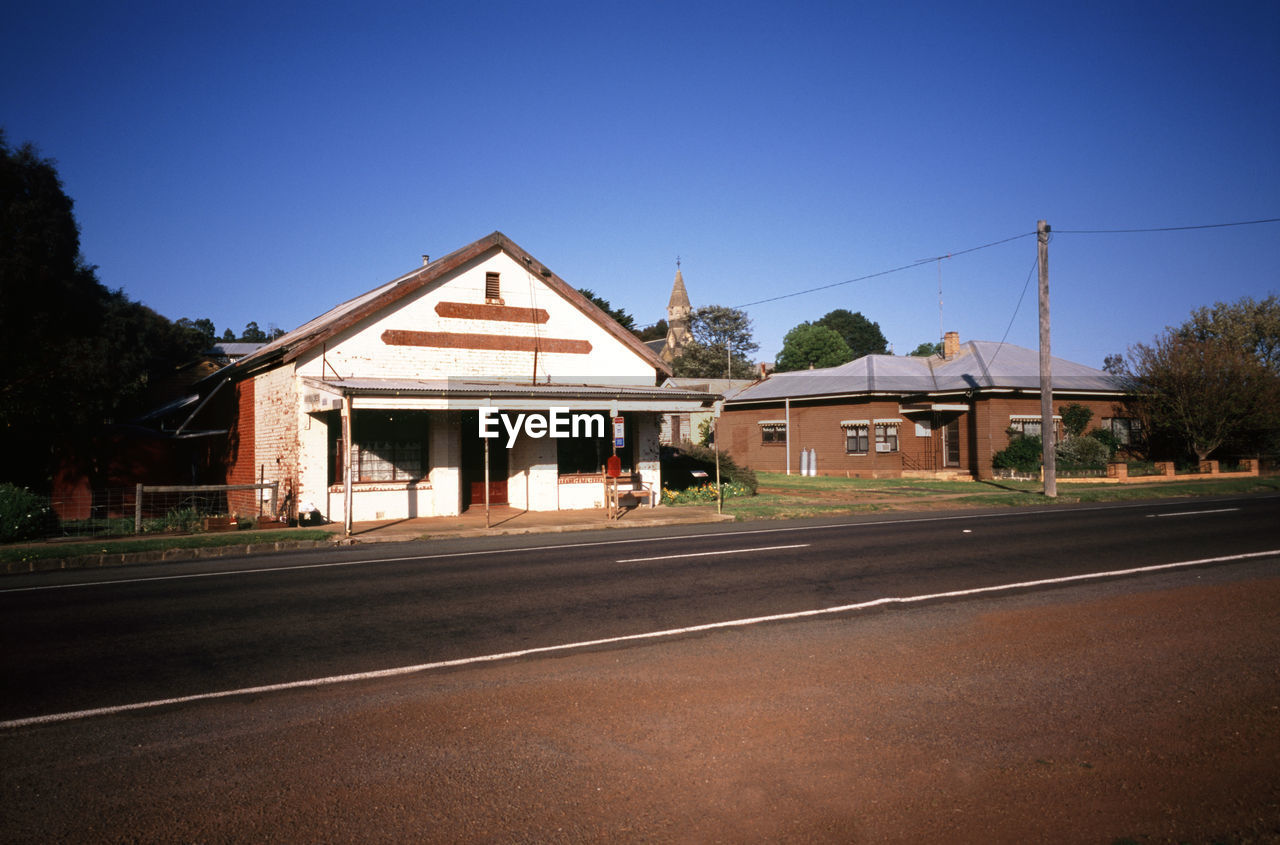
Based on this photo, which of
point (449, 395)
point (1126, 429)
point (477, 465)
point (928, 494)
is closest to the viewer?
point (449, 395)

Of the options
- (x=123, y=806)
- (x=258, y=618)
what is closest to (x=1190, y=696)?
(x=123, y=806)

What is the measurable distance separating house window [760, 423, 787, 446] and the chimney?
30.7ft

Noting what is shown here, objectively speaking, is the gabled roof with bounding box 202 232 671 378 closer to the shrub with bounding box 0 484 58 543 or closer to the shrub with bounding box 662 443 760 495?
the shrub with bounding box 662 443 760 495

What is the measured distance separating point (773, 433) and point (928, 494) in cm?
1411

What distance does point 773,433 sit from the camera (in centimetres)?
3947

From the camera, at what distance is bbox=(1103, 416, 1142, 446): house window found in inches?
1419

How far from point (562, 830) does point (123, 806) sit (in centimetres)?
230

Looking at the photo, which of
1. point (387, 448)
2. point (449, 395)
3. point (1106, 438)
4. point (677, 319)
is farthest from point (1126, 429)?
point (677, 319)

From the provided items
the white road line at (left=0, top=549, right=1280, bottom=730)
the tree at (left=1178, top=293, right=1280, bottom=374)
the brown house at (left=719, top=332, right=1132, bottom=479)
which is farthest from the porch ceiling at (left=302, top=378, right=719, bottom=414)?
the tree at (left=1178, top=293, right=1280, bottom=374)

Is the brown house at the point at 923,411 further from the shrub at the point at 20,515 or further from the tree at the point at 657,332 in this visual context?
the tree at the point at 657,332

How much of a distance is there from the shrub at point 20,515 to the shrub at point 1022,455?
30.7m

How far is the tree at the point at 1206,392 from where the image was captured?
31.3 metres

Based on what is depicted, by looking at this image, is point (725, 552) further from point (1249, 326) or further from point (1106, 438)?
point (1249, 326)

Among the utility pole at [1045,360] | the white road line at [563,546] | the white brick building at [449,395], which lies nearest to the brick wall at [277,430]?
the white brick building at [449,395]
